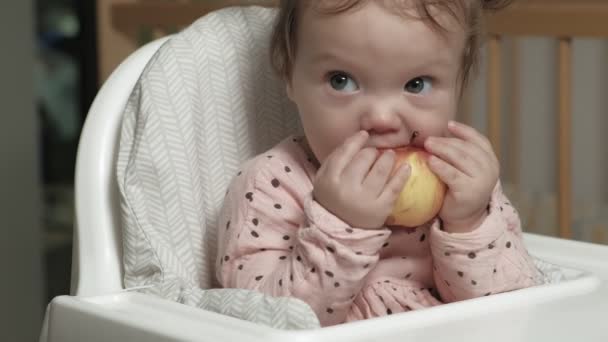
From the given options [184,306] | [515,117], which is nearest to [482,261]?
[184,306]

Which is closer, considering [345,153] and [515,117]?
[345,153]

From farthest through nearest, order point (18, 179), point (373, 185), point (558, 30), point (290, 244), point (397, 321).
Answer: point (18, 179) < point (558, 30) < point (290, 244) < point (373, 185) < point (397, 321)

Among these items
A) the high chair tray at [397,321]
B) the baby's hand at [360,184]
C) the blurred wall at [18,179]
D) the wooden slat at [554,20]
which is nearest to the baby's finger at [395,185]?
the baby's hand at [360,184]

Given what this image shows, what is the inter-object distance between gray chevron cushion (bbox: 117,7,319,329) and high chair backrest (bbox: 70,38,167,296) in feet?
0.08

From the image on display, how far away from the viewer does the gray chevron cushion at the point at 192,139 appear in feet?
3.16

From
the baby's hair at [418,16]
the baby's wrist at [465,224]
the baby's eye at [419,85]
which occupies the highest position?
the baby's hair at [418,16]

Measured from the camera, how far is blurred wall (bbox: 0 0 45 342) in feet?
7.17

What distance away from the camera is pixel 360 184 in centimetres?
86

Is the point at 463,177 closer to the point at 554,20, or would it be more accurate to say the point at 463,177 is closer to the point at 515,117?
the point at 554,20

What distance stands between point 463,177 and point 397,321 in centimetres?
18

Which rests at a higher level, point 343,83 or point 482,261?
point 343,83

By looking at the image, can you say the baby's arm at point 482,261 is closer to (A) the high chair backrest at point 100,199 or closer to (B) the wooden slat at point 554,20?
(A) the high chair backrest at point 100,199

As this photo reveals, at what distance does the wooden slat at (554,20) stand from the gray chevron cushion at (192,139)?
379 millimetres

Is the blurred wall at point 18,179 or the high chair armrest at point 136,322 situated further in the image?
the blurred wall at point 18,179
